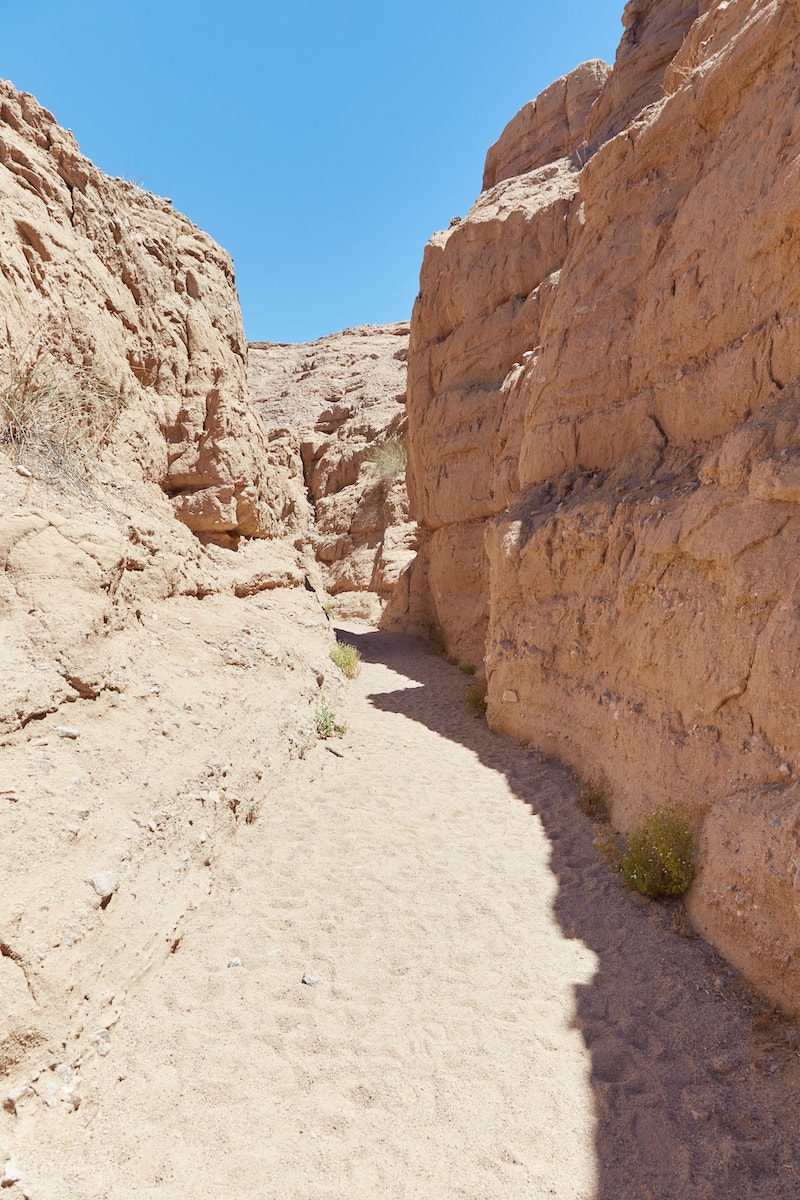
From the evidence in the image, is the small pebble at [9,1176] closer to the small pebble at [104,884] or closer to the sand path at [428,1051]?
the sand path at [428,1051]

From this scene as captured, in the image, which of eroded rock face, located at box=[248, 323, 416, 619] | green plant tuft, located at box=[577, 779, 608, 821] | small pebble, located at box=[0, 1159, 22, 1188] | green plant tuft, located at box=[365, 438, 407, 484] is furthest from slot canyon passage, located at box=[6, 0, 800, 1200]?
green plant tuft, located at box=[365, 438, 407, 484]

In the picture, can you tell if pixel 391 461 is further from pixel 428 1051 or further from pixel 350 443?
pixel 428 1051

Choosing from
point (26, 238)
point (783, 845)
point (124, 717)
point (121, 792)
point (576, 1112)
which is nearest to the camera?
point (576, 1112)

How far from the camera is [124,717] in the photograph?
4.74m

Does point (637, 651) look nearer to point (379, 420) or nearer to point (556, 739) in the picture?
point (556, 739)

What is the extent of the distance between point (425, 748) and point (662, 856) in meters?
3.66

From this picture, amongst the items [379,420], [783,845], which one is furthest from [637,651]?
[379,420]

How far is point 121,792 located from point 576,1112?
320 centimetres

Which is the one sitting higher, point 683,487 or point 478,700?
point 683,487

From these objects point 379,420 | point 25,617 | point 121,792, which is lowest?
point 121,792

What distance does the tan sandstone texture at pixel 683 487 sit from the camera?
156 inches

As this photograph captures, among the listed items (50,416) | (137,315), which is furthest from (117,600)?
(137,315)

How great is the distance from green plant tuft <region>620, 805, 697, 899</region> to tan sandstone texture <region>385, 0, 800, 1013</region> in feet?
0.38

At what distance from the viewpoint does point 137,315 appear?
26.7ft
